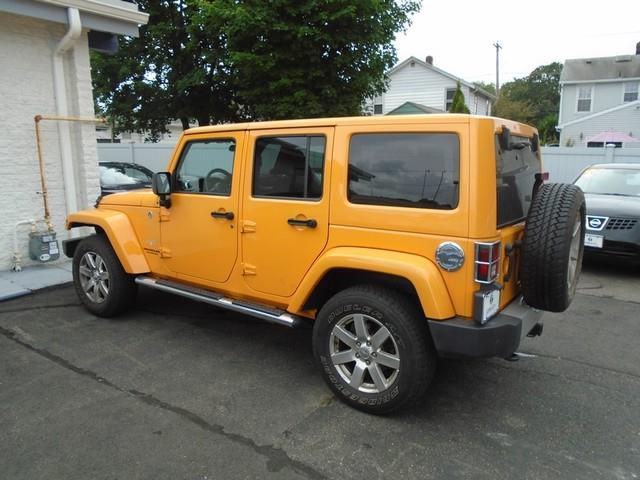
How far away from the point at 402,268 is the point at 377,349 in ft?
1.89

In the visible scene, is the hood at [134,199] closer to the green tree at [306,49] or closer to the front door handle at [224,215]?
the front door handle at [224,215]

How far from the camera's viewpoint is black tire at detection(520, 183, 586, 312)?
2.89m

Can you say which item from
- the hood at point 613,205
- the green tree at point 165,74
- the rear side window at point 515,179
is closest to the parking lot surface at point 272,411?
the rear side window at point 515,179

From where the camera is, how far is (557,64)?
64188mm

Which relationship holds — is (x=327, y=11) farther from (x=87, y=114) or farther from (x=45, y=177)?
(x=45, y=177)

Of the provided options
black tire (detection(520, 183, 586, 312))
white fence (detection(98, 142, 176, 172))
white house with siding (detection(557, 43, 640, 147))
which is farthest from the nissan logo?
white house with siding (detection(557, 43, 640, 147))

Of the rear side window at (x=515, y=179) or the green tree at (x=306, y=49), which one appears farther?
the green tree at (x=306, y=49)

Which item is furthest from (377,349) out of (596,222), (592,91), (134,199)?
(592,91)

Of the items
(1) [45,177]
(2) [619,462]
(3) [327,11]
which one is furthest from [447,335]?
(3) [327,11]

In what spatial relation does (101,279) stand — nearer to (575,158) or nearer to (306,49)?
(306,49)

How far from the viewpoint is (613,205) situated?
6828 millimetres

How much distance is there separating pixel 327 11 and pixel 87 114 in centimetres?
553

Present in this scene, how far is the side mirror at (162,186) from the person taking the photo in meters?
4.16

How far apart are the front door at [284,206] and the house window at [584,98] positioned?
1173 inches
